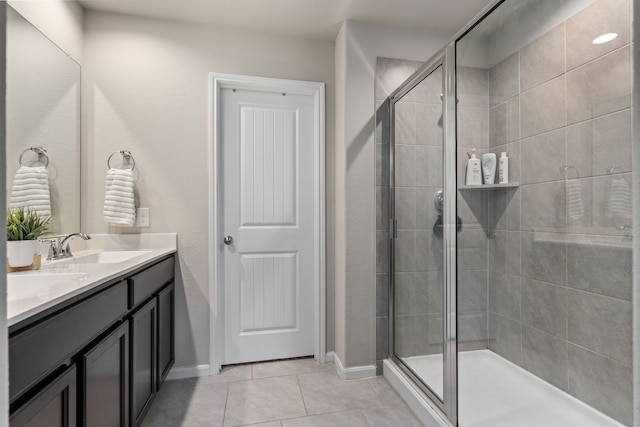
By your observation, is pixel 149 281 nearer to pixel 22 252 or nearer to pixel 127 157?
pixel 22 252

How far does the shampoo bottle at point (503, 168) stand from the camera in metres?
1.62

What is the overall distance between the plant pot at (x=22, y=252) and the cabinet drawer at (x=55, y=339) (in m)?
0.48

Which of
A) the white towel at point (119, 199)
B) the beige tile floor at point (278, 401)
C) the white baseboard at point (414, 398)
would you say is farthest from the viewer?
the white towel at point (119, 199)

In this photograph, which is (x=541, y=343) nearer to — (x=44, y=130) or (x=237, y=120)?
(x=237, y=120)

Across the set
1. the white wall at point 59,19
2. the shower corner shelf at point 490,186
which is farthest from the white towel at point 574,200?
the white wall at point 59,19

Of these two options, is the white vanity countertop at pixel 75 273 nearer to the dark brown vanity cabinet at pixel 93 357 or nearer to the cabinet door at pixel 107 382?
the dark brown vanity cabinet at pixel 93 357

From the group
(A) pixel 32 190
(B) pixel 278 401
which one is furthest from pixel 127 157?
(B) pixel 278 401

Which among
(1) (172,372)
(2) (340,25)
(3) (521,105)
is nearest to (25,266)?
(1) (172,372)

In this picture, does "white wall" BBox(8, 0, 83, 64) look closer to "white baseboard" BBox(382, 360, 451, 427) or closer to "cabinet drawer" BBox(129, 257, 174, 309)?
"cabinet drawer" BBox(129, 257, 174, 309)

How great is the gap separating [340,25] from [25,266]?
2.30 m

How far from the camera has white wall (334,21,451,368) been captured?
2.11 metres

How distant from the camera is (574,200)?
1.35 metres

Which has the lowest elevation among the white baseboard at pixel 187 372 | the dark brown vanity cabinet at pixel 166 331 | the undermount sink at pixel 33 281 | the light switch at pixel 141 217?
the white baseboard at pixel 187 372

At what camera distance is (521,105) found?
158 cm
